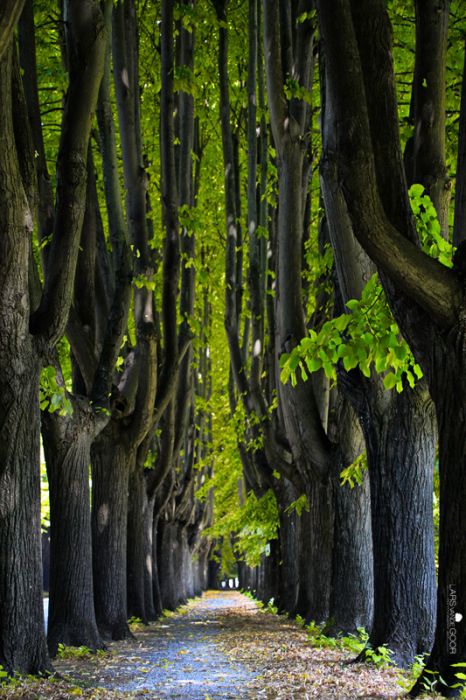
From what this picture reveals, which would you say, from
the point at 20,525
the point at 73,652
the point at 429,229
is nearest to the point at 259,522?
the point at 73,652

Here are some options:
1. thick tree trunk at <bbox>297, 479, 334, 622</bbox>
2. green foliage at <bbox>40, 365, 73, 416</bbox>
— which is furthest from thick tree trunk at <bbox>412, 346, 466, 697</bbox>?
thick tree trunk at <bbox>297, 479, 334, 622</bbox>

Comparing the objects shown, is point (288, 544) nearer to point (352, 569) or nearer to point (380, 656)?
point (352, 569)

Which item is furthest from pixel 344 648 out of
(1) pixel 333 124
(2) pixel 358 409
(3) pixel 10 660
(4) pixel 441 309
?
(1) pixel 333 124

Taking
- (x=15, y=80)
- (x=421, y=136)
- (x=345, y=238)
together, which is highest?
(x=15, y=80)

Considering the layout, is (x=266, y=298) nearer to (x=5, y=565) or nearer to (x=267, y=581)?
(x=5, y=565)

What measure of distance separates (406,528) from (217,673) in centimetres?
247

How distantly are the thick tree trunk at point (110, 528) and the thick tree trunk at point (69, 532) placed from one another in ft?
6.88

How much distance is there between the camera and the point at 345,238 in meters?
7.36

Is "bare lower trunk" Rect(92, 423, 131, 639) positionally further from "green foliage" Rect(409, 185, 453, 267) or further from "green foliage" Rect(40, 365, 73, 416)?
"green foliage" Rect(409, 185, 453, 267)

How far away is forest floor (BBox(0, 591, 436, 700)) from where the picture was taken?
619 cm

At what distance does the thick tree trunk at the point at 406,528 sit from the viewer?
23.8 feet

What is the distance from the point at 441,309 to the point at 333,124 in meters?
1.50

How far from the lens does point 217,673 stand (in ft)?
26.6

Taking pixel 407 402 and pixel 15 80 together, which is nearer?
pixel 15 80
